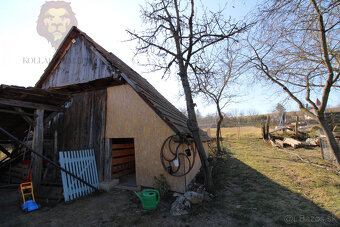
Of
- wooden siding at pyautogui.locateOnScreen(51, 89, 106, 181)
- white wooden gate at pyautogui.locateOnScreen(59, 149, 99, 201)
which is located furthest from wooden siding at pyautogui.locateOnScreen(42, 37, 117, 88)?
white wooden gate at pyautogui.locateOnScreen(59, 149, 99, 201)

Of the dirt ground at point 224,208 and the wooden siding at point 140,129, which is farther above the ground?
the wooden siding at point 140,129

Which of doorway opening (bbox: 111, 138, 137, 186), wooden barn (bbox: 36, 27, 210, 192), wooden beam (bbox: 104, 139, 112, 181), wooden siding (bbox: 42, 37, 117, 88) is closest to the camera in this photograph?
wooden barn (bbox: 36, 27, 210, 192)

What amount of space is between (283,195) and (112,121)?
246 inches

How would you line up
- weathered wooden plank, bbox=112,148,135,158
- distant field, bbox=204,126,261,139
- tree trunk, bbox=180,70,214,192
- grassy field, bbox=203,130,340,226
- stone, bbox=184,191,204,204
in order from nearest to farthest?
1. grassy field, bbox=203,130,340,226
2. stone, bbox=184,191,204,204
3. tree trunk, bbox=180,70,214,192
4. weathered wooden plank, bbox=112,148,135,158
5. distant field, bbox=204,126,261,139

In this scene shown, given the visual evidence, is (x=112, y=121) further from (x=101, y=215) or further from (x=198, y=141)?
(x=198, y=141)

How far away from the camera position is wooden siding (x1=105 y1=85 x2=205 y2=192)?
5.02 metres

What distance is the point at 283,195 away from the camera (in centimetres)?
460

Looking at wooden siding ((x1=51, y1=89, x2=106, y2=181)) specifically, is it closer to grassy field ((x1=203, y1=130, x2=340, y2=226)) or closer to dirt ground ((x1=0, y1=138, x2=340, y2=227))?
dirt ground ((x1=0, y1=138, x2=340, y2=227))

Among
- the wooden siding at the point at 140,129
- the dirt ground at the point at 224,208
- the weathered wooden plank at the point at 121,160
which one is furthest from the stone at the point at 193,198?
the weathered wooden plank at the point at 121,160

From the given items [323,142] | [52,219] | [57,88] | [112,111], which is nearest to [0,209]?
[52,219]

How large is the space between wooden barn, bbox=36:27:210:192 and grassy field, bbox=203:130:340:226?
157 cm

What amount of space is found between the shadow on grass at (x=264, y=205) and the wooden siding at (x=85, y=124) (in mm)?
4301

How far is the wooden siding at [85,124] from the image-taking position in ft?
19.4

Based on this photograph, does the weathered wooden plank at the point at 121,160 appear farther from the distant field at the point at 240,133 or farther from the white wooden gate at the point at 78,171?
the distant field at the point at 240,133
